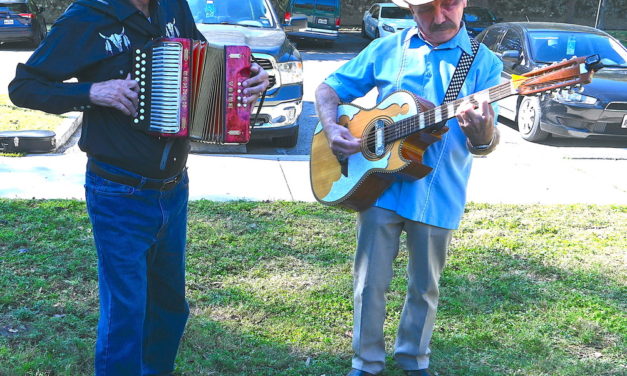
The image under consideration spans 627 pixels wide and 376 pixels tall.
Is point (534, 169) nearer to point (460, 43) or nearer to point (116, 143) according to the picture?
point (460, 43)

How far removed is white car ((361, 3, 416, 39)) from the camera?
21.0 metres

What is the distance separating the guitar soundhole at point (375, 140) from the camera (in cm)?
364

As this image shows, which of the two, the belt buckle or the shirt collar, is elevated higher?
the shirt collar

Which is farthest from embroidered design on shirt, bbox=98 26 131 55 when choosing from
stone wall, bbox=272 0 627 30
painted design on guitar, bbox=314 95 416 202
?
stone wall, bbox=272 0 627 30

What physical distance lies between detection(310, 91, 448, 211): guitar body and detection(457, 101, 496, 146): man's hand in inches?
7.9

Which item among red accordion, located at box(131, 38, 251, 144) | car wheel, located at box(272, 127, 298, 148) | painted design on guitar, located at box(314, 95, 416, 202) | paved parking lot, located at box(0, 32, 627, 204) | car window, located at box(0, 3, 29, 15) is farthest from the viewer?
car window, located at box(0, 3, 29, 15)

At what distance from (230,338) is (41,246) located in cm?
191

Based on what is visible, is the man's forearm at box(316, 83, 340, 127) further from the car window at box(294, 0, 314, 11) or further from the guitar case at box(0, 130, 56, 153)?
the car window at box(294, 0, 314, 11)

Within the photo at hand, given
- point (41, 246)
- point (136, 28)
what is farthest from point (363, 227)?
point (41, 246)

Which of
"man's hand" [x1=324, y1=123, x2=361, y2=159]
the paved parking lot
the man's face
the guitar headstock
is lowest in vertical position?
the paved parking lot

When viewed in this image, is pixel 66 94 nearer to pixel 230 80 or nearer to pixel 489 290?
pixel 230 80

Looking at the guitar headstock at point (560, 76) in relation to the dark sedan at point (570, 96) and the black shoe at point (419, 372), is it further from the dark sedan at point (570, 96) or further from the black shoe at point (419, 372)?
the dark sedan at point (570, 96)

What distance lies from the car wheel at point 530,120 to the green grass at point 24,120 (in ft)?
20.9

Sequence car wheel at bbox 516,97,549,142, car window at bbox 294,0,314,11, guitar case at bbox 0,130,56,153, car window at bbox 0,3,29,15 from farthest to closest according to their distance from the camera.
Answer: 1. car window at bbox 294,0,314,11
2. car window at bbox 0,3,29,15
3. car wheel at bbox 516,97,549,142
4. guitar case at bbox 0,130,56,153
